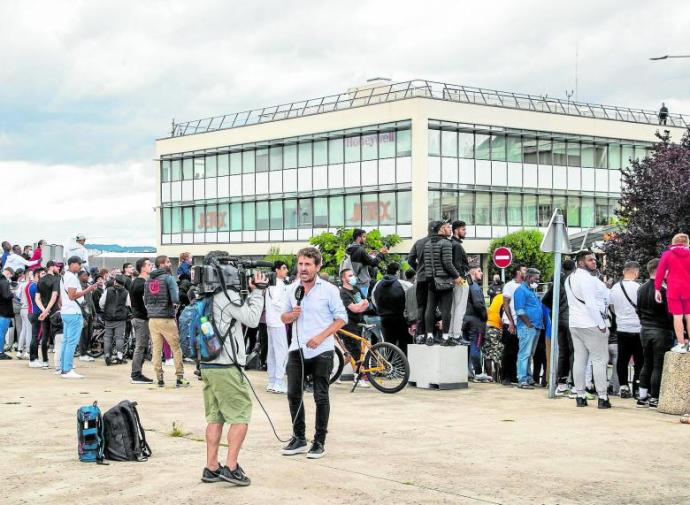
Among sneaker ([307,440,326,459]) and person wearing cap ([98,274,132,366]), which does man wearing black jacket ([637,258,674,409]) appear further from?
person wearing cap ([98,274,132,366])

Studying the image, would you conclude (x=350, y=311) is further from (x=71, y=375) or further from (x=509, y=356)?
(x=71, y=375)

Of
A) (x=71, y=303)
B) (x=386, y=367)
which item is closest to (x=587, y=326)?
(x=386, y=367)

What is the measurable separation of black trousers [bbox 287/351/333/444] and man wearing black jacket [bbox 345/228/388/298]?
6.72 metres

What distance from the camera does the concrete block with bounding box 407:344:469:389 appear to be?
1474 cm

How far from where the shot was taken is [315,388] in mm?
8852

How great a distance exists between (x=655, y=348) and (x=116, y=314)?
10.8 meters

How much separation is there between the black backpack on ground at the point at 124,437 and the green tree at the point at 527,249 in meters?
45.2

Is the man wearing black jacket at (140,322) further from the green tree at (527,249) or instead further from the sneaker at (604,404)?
the green tree at (527,249)

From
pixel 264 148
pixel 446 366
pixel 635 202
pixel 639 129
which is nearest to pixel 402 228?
pixel 264 148

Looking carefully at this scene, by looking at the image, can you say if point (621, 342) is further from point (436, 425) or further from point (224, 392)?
point (224, 392)

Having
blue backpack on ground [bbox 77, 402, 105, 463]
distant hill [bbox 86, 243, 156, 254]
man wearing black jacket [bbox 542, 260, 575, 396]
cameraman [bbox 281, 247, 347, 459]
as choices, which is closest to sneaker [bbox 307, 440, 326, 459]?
cameraman [bbox 281, 247, 347, 459]

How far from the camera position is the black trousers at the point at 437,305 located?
1443 cm

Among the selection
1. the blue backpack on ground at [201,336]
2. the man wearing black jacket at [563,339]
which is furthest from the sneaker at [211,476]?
the man wearing black jacket at [563,339]

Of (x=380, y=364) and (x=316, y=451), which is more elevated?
(x=380, y=364)
